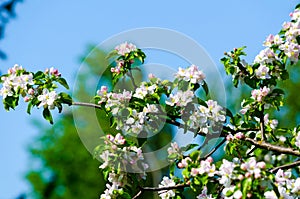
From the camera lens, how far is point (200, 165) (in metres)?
2.87

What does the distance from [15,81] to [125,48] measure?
25.9 inches

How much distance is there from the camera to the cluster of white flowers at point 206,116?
3.23m

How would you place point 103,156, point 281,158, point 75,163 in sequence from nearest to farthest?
point 103,156 → point 281,158 → point 75,163

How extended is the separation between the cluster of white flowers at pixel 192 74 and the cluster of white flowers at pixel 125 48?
414 millimetres

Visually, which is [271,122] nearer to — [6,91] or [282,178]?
[282,178]

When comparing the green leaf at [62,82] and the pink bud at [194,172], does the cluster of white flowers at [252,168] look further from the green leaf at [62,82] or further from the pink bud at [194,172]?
the green leaf at [62,82]

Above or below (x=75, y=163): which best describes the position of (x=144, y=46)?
below

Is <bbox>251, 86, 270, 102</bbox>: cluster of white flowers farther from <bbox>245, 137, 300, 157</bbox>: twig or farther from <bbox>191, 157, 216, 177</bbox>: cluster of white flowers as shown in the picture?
<bbox>191, 157, 216, 177</bbox>: cluster of white flowers

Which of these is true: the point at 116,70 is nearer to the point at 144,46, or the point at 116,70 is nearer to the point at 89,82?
the point at 144,46

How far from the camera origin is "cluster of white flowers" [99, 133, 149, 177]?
309 centimetres

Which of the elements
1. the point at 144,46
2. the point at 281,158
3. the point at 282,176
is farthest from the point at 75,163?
the point at 282,176

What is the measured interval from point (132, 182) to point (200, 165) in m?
0.49

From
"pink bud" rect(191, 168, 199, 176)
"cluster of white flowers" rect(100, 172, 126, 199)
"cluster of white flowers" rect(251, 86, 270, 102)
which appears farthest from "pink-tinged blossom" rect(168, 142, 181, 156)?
"cluster of white flowers" rect(251, 86, 270, 102)

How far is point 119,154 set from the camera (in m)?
3.09
